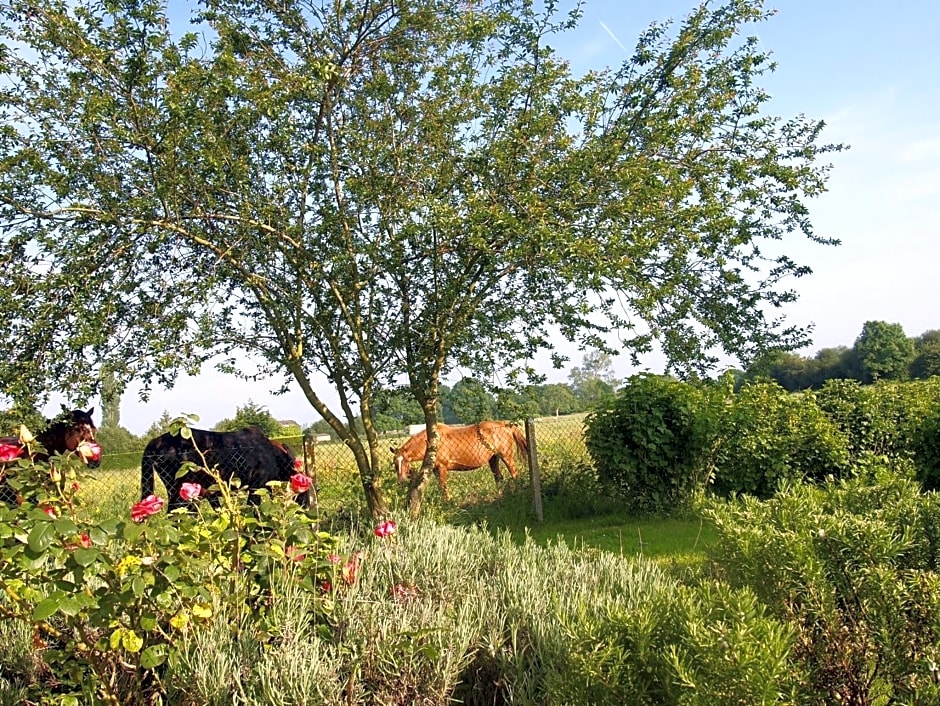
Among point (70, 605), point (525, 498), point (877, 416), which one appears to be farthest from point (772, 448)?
point (70, 605)

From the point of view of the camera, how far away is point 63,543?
10.3 ft

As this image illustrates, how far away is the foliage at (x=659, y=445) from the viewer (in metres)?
10.8

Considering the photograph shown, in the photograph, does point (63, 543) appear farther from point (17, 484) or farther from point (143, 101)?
point (143, 101)

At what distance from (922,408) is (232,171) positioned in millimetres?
9968

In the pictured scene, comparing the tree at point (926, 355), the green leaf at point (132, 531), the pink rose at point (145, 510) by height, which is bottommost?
the green leaf at point (132, 531)

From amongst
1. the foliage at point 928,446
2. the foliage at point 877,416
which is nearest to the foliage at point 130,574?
the foliage at point 877,416

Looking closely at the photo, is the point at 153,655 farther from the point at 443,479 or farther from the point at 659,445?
the point at 443,479

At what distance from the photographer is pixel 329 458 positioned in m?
10.4

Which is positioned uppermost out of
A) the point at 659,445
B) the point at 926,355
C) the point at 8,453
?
the point at 926,355

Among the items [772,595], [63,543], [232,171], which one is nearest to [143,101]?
[232,171]

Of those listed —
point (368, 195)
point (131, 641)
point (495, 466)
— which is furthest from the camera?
point (495, 466)

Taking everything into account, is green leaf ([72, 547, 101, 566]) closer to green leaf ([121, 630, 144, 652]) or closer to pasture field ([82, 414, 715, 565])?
green leaf ([121, 630, 144, 652])

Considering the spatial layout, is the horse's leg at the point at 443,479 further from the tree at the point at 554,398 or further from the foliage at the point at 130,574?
the foliage at the point at 130,574

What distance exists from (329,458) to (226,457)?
4.35 feet
